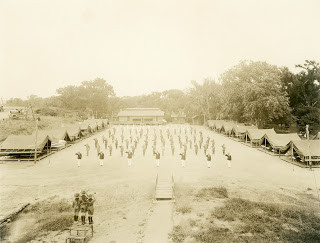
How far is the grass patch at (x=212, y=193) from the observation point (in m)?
17.2

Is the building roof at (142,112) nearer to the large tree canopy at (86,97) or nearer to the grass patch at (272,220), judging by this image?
the large tree canopy at (86,97)

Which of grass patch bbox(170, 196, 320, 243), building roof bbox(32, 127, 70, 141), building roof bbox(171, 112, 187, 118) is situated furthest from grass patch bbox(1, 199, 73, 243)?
building roof bbox(171, 112, 187, 118)

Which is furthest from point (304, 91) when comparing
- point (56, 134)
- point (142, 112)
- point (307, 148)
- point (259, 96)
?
point (56, 134)

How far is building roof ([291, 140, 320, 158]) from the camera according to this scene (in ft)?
79.8

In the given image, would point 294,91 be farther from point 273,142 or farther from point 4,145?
point 4,145

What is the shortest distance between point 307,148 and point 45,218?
855 inches

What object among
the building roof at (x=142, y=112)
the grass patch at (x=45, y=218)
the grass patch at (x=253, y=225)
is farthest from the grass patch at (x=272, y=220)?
the building roof at (x=142, y=112)

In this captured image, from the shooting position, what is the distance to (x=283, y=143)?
98.7 ft

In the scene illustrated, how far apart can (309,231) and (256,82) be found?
35.2 meters

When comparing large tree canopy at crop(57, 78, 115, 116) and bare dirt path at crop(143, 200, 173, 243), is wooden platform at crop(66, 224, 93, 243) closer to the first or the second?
bare dirt path at crop(143, 200, 173, 243)

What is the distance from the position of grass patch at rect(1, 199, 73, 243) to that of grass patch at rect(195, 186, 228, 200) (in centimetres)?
758

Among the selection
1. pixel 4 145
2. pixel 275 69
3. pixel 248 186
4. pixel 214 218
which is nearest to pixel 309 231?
pixel 214 218

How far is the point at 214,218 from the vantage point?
14266mm

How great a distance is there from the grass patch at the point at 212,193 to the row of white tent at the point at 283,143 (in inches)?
405
